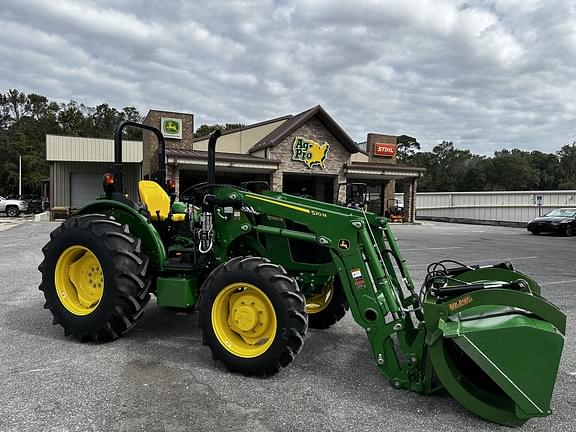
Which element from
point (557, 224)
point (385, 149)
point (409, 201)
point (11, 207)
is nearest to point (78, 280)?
point (557, 224)

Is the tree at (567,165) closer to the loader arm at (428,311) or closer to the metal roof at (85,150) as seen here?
the metal roof at (85,150)

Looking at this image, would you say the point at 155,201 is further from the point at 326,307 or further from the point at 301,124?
the point at 301,124

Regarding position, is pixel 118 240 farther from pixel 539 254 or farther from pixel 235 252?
pixel 539 254

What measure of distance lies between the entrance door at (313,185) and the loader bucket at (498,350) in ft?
82.7

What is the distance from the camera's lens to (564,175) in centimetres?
7188

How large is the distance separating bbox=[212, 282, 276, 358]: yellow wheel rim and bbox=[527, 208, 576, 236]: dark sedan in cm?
2248

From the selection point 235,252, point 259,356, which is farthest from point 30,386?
point 235,252

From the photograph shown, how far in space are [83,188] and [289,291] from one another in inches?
1137

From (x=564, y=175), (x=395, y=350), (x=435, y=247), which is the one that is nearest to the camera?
(x=395, y=350)

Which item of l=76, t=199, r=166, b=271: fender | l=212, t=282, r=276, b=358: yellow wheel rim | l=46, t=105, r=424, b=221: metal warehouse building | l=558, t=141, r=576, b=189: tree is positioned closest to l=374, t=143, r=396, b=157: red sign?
l=46, t=105, r=424, b=221: metal warehouse building

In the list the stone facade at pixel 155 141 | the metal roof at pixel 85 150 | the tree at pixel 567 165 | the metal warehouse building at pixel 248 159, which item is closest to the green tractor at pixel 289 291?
the metal warehouse building at pixel 248 159

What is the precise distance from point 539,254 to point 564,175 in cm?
6962

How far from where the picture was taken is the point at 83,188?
29.0 metres

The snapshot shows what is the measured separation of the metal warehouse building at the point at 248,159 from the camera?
78.2ft
